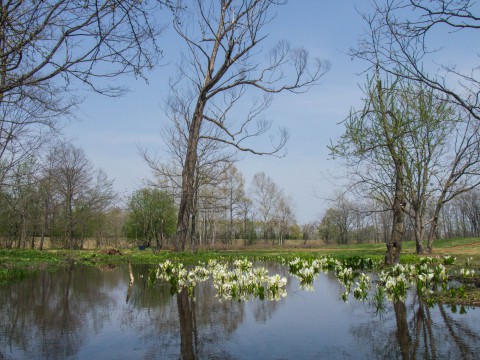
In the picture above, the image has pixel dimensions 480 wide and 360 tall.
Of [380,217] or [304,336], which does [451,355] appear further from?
[380,217]

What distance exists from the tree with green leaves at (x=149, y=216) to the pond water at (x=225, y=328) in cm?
3811

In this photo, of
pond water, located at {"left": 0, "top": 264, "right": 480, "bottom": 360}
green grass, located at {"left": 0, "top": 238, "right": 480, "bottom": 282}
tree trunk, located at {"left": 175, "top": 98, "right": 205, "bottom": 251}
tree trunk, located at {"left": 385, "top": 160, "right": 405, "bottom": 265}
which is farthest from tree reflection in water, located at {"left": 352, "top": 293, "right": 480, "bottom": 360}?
tree trunk, located at {"left": 175, "top": 98, "right": 205, "bottom": 251}

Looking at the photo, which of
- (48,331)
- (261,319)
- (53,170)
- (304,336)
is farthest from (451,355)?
(53,170)

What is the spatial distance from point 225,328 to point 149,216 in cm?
4410

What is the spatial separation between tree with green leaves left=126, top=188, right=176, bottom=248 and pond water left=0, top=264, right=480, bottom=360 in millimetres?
38108

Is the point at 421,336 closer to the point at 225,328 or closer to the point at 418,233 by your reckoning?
the point at 225,328

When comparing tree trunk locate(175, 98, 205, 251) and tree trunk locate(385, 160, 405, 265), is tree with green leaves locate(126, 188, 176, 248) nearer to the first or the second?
tree trunk locate(175, 98, 205, 251)

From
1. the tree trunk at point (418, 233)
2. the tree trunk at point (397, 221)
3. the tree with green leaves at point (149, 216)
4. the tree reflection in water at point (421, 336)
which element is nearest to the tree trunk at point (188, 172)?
the tree trunk at point (397, 221)

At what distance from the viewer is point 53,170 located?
128 feet

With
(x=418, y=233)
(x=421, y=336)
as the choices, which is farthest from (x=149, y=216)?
(x=421, y=336)

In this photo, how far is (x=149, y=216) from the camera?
47719 mm

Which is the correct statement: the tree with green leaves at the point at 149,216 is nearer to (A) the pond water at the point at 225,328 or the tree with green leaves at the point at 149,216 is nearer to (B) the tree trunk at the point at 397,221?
(B) the tree trunk at the point at 397,221

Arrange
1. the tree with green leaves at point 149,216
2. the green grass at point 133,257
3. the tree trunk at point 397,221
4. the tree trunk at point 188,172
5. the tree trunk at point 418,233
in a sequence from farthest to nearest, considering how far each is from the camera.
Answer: the tree with green leaves at point 149,216, the tree trunk at point 418,233, the tree trunk at point 188,172, the green grass at point 133,257, the tree trunk at point 397,221

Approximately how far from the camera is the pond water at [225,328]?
3.91 meters
